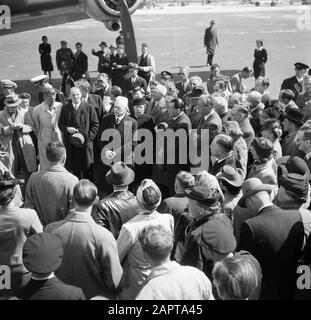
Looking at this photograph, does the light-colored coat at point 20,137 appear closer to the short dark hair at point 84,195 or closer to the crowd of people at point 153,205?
Answer: the crowd of people at point 153,205

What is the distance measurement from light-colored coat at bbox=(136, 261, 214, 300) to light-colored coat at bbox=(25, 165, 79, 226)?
6.58 feet

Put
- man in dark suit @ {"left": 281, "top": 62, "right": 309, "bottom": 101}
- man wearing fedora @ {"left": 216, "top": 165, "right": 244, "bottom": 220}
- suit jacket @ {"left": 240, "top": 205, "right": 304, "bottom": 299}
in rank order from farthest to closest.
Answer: man in dark suit @ {"left": 281, "top": 62, "right": 309, "bottom": 101} → man wearing fedora @ {"left": 216, "top": 165, "right": 244, "bottom": 220} → suit jacket @ {"left": 240, "top": 205, "right": 304, "bottom": 299}

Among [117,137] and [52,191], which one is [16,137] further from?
[52,191]

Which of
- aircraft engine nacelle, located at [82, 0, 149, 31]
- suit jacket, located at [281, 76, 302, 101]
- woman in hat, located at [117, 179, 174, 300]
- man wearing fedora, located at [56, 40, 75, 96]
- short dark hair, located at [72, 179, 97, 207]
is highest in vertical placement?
aircraft engine nacelle, located at [82, 0, 149, 31]

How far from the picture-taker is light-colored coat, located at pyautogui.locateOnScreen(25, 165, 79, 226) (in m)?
4.76

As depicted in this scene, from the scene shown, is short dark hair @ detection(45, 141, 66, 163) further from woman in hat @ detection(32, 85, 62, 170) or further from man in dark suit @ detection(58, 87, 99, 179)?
woman in hat @ detection(32, 85, 62, 170)

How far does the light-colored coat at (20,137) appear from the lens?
22.2 feet

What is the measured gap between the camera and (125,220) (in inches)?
166

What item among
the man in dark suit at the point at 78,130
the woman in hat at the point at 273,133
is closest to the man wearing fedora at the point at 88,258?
the woman in hat at the point at 273,133

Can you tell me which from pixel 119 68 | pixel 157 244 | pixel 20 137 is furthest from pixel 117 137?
pixel 119 68

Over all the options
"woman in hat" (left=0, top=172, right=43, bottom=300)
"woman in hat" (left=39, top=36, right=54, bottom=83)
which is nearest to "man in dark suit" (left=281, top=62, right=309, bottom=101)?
"woman in hat" (left=0, top=172, right=43, bottom=300)

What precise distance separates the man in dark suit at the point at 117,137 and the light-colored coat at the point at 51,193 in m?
1.66
